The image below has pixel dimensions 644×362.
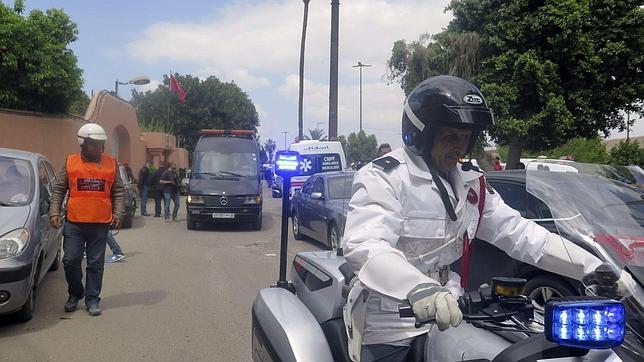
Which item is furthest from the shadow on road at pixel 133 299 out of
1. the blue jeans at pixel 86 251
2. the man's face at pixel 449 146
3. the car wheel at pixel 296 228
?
the car wheel at pixel 296 228

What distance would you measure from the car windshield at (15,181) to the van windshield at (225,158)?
8704 mm

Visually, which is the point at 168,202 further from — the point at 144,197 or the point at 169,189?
the point at 144,197

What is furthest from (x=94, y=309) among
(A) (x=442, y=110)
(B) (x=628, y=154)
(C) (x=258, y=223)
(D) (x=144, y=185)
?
(B) (x=628, y=154)

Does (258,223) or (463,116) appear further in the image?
(258,223)

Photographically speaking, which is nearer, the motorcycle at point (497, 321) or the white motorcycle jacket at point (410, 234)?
the motorcycle at point (497, 321)

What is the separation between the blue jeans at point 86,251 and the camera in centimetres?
603

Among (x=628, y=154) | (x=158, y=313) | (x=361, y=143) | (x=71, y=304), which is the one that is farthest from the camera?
(x=361, y=143)

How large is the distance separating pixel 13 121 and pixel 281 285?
15.6 meters

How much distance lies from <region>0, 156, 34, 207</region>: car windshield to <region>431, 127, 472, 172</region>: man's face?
4.94 m

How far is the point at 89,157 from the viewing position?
6172mm

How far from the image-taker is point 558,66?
16.2 m

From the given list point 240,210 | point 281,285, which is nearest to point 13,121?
point 240,210

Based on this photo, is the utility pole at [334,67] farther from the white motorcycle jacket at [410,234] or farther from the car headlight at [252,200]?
the white motorcycle jacket at [410,234]

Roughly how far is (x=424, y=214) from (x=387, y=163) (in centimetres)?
24
